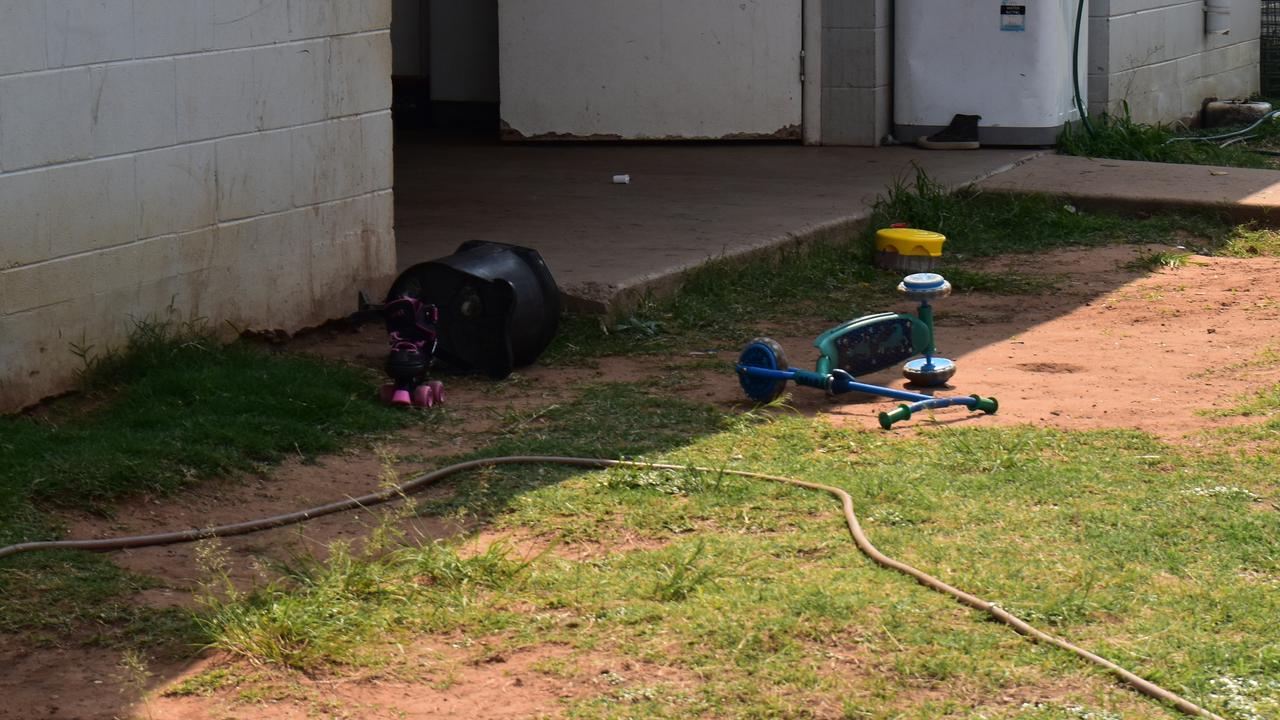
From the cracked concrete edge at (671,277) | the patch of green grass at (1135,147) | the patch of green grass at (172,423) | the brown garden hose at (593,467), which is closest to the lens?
the brown garden hose at (593,467)

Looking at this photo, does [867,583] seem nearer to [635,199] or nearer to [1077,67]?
[635,199]

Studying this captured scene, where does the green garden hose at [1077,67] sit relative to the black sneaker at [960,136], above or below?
above

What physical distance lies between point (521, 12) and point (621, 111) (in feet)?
3.17

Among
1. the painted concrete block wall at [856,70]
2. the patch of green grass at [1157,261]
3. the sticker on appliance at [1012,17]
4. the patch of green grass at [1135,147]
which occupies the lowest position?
the patch of green grass at [1157,261]

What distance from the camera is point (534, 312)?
A: 19.3 feet

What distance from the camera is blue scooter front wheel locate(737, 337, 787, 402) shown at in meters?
5.42

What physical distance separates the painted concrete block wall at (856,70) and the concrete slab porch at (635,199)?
201 millimetres

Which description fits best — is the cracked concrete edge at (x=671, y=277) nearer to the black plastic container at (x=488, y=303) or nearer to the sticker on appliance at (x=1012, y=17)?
the black plastic container at (x=488, y=303)

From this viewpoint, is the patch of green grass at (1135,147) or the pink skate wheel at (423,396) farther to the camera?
the patch of green grass at (1135,147)

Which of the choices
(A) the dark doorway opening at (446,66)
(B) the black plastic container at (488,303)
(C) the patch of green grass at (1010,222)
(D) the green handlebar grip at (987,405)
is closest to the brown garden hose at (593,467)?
(D) the green handlebar grip at (987,405)

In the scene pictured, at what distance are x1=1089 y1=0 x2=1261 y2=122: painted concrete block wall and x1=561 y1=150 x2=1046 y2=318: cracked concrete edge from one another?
11.0 ft

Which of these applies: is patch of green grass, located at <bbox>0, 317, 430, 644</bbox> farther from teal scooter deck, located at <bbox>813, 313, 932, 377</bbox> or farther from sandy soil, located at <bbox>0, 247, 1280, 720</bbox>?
teal scooter deck, located at <bbox>813, 313, 932, 377</bbox>

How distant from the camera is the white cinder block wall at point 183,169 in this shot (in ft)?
16.4

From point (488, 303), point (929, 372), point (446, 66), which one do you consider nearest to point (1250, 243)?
point (929, 372)
